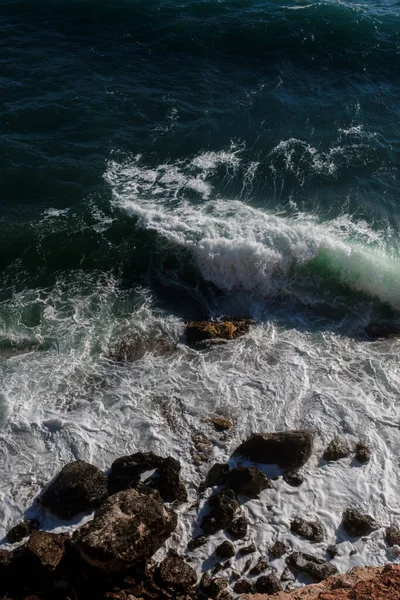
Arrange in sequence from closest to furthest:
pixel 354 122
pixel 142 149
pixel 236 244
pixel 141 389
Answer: pixel 141 389 < pixel 236 244 < pixel 142 149 < pixel 354 122

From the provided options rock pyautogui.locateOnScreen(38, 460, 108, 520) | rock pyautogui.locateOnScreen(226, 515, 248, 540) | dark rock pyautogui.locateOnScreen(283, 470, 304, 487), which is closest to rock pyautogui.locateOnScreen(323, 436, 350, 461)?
dark rock pyautogui.locateOnScreen(283, 470, 304, 487)

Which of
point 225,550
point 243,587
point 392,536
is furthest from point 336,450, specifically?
point 243,587

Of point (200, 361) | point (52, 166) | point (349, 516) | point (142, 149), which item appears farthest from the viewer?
point (142, 149)

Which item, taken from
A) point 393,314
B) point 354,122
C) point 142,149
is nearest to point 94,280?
point 142,149

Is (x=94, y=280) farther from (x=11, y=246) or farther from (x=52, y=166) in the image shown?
(x=52, y=166)

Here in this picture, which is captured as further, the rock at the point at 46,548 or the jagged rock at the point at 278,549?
the jagged rock at the point at 278,549

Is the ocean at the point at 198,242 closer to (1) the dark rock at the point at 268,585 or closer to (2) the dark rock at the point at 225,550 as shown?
(2) the dark rock at the point at 225,550

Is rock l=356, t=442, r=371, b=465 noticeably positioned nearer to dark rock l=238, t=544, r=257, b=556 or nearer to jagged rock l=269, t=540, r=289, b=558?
jagged rock l=269, t=540, r=289, b=558

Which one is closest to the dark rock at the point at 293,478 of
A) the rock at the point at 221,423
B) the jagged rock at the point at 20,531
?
the rock at the point at 221,423
